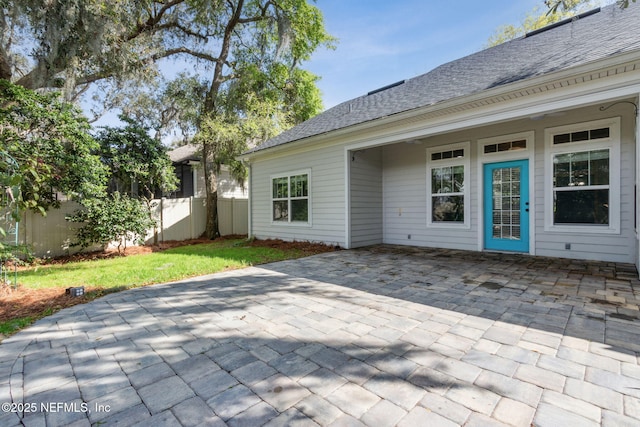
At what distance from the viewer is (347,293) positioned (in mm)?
3777

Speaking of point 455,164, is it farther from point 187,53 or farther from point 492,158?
point 187,53

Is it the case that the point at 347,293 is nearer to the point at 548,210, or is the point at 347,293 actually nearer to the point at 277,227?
the point at 548,210

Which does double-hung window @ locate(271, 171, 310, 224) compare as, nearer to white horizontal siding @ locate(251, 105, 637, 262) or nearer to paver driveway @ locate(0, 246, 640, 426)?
white horizontal siding @ locate(251, 105, 637, 262)

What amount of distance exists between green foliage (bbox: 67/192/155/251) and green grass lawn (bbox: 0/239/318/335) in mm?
631

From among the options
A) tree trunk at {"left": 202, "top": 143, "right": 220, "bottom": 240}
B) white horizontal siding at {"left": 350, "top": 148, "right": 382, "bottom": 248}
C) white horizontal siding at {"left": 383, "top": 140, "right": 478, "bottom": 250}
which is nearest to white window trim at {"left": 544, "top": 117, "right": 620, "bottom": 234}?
white horizontal siding at {"left": 383, "top": 140, "right": 478, "bottom": 250}

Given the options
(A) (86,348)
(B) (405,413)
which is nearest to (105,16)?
(A) (86,348)

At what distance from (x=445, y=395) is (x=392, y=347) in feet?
2.00

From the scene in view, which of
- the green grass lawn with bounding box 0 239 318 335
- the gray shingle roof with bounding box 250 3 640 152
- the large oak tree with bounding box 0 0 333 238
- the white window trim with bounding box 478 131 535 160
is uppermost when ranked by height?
the large oak tree with bounding box 0 0 333 238

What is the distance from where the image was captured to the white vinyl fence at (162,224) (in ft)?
22.8

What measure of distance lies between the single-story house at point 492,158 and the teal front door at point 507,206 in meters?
0.02

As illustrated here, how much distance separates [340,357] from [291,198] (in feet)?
22.1

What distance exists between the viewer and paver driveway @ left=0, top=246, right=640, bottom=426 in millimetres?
1627

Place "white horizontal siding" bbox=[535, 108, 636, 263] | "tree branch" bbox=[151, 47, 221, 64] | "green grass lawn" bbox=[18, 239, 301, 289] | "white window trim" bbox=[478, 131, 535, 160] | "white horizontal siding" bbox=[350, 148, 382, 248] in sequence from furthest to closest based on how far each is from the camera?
1. "tree branch" bbox=[151, 47, 221, 64]
2. "white horizontal siding" bbox=[350, 148, 382, 248]
3. "white window trim" bbox=[478, 131, 535, 160]
4. "white horizontal siding" bbox=[535, 108, 636, 263]
5. "green grass lawn" bbox=[18, 239, 301, 289]

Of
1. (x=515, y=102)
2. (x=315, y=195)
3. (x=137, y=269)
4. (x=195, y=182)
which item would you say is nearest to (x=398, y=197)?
(x=315, y=195)
